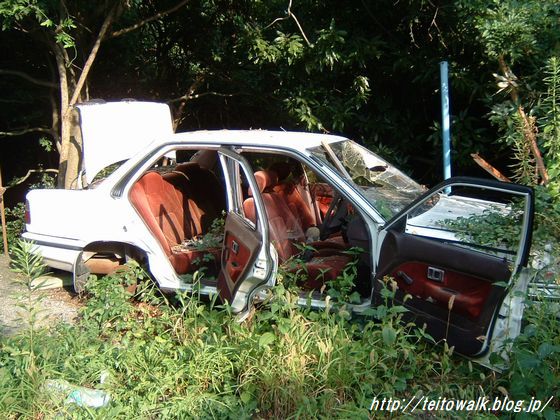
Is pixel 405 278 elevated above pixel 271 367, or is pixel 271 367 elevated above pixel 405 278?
Answer: pixel 405 278

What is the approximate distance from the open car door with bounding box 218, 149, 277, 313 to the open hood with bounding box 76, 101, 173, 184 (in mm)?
1324

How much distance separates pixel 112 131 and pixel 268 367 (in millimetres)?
2902

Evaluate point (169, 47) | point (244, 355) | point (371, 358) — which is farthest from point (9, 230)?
point (371, 358)

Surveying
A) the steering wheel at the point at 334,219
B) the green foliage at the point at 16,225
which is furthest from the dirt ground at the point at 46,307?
the green foliage at the point at 16,225

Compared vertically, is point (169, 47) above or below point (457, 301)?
above

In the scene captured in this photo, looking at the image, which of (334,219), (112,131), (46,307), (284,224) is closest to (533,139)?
(334,219)

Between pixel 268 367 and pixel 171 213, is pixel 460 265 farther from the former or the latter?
pixel 171 213

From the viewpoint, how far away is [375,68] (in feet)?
25.0

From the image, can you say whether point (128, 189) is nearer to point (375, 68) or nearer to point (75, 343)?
point (75, 343)

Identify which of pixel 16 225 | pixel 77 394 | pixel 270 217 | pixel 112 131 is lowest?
pixel 16 225

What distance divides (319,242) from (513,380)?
2132mm

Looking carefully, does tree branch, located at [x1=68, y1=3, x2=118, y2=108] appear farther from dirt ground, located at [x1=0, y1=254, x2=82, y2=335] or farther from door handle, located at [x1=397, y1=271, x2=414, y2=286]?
door handle, located at [x1=397, y1=271, x2=414, y2=286]

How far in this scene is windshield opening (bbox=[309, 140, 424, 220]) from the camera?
4.44 metres

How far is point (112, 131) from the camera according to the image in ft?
17.7
